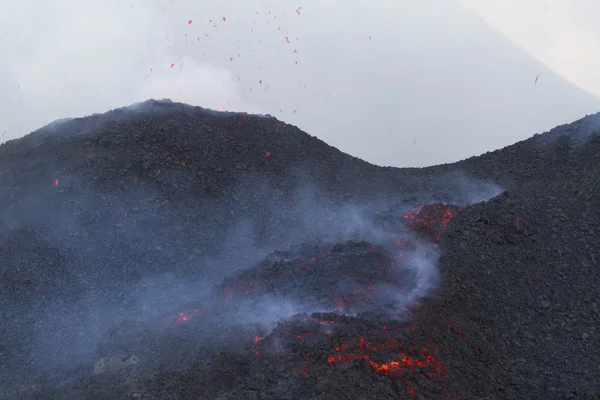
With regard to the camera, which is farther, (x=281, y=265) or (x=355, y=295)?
(x=281, y=265)

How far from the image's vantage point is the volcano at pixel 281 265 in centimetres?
1280

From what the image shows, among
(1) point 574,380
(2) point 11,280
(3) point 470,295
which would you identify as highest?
(3) point 470,295

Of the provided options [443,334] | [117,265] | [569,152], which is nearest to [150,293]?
[117,265]

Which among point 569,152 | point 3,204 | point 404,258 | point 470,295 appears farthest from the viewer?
point 569,152

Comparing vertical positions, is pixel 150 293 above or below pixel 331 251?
below

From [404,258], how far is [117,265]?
32.4ft

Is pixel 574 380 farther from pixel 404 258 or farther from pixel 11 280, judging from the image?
pixel 11 280

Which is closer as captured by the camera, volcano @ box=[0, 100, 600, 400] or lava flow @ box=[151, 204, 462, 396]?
lava flow @ box=[151, 204, 462, 396]

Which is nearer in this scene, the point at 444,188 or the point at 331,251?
the point at 331,251

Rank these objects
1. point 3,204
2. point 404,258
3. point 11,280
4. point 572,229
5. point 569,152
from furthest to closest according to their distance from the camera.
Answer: point 569,152 < point 3,204 < point 572,229 < point 11,280 < point 404,258

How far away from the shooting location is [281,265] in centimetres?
1717

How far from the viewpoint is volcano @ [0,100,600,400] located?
12797mm

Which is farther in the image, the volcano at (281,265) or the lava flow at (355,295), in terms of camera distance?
the volcano at (281,265)

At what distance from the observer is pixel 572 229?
19891 mm
